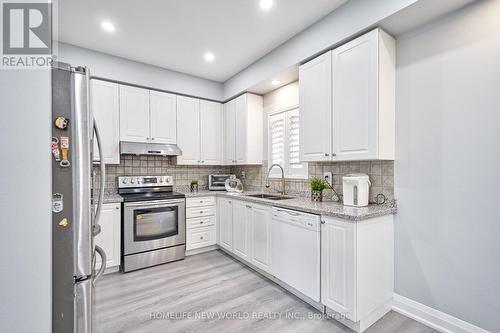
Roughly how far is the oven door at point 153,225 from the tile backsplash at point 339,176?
1.34 meters

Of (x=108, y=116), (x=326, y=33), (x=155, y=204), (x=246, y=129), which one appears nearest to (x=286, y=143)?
(x=246, y=129)

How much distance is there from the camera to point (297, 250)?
2262 millimetres

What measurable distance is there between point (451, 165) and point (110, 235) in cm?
363

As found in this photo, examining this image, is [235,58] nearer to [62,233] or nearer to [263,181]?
[263,181]

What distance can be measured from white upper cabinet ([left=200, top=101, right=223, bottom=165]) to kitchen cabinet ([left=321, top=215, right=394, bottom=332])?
255 centimetres

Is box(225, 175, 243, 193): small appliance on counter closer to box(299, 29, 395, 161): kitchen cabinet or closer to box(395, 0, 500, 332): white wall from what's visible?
box(299, 29, 395, 161): kitchen cabinet

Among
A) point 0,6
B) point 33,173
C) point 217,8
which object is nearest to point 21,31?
point 0,6

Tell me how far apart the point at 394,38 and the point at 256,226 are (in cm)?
242

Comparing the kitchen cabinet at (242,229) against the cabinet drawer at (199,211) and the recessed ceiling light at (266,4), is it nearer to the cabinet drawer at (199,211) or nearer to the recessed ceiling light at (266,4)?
the cabinet drawer at (199,211)

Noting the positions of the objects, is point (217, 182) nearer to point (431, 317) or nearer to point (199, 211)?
point (199, 211)

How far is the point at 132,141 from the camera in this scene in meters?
3.33

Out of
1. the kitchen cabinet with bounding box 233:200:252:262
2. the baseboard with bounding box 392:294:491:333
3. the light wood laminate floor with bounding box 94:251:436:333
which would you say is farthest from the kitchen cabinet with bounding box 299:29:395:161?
the light wood laminate floor with bounding box 94:251:436:333

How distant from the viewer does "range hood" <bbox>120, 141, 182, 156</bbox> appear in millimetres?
3183

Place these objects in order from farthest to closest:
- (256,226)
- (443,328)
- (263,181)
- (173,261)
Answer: (263,181)
(173,261)
(256,226)
(443,328)
